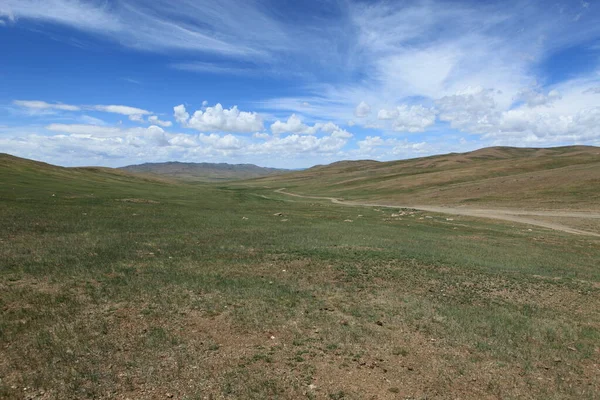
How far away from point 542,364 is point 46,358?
547 inches

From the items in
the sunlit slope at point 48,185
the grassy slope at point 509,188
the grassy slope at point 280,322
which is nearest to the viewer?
the grassy slope at point 280,322

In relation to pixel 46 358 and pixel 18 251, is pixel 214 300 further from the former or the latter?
pixel 18 251

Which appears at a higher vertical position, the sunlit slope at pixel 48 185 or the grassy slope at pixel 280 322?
the sunlit slope at pixel 48 185

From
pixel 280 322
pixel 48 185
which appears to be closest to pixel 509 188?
pixel 280 322

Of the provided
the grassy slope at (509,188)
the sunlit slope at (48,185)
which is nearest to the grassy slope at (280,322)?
the sunlit slope at (48,185)

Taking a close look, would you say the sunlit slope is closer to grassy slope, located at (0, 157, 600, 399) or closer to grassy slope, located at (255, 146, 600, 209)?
grassy slope, located at (0, 157, 600, 399)

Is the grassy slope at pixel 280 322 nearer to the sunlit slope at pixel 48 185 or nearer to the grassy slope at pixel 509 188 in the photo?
the sunlit slope at pixel 48 185

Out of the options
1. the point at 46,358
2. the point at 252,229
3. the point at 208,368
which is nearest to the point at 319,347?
the point at 208,368

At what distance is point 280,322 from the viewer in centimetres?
1238

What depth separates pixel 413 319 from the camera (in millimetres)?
13266

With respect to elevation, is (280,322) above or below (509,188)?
below

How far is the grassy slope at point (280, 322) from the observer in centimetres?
895

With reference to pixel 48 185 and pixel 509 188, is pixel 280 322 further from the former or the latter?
pixel 509 188

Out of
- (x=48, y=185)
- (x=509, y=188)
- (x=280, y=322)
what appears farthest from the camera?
(x=509, y=188)
